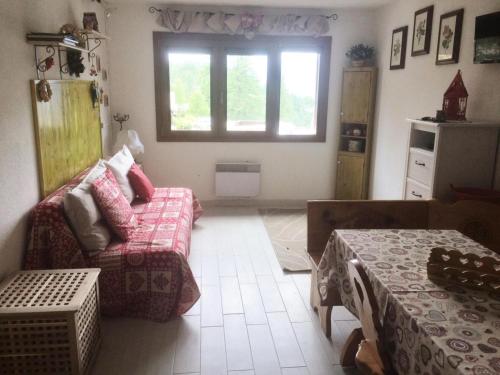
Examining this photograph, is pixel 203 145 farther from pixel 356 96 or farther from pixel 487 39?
pixel 487 39

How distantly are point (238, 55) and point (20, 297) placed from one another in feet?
12.1

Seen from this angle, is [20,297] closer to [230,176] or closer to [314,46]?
[230,176]

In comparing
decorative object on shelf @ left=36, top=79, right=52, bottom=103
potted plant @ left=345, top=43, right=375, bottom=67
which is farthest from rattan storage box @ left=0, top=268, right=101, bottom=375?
potted plant @ left=345, top=43, right=375, bottom=67

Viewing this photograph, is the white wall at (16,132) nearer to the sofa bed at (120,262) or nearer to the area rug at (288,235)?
the sofa bed at (120,262)

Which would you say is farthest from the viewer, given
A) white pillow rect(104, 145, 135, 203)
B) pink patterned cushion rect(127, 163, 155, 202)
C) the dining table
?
pink patterned cushion rect(127, 163, 155, 202)

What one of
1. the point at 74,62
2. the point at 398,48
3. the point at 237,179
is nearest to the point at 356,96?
the point at 398,48

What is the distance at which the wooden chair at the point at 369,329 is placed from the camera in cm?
136

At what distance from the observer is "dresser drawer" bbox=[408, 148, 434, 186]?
2.76 m

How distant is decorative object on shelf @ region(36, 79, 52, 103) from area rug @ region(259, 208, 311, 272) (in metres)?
2.16

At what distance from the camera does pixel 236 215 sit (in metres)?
4.78

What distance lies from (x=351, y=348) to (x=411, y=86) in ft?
8.96

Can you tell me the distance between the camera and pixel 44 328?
1903 mm

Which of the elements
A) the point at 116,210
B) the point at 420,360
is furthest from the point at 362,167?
the point at 420,360

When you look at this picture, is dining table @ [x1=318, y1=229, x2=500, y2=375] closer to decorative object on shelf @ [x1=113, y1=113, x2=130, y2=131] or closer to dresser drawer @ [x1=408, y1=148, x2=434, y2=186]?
dresser drawer @ [x1=408, y1=148, x2=434, y2=186]
